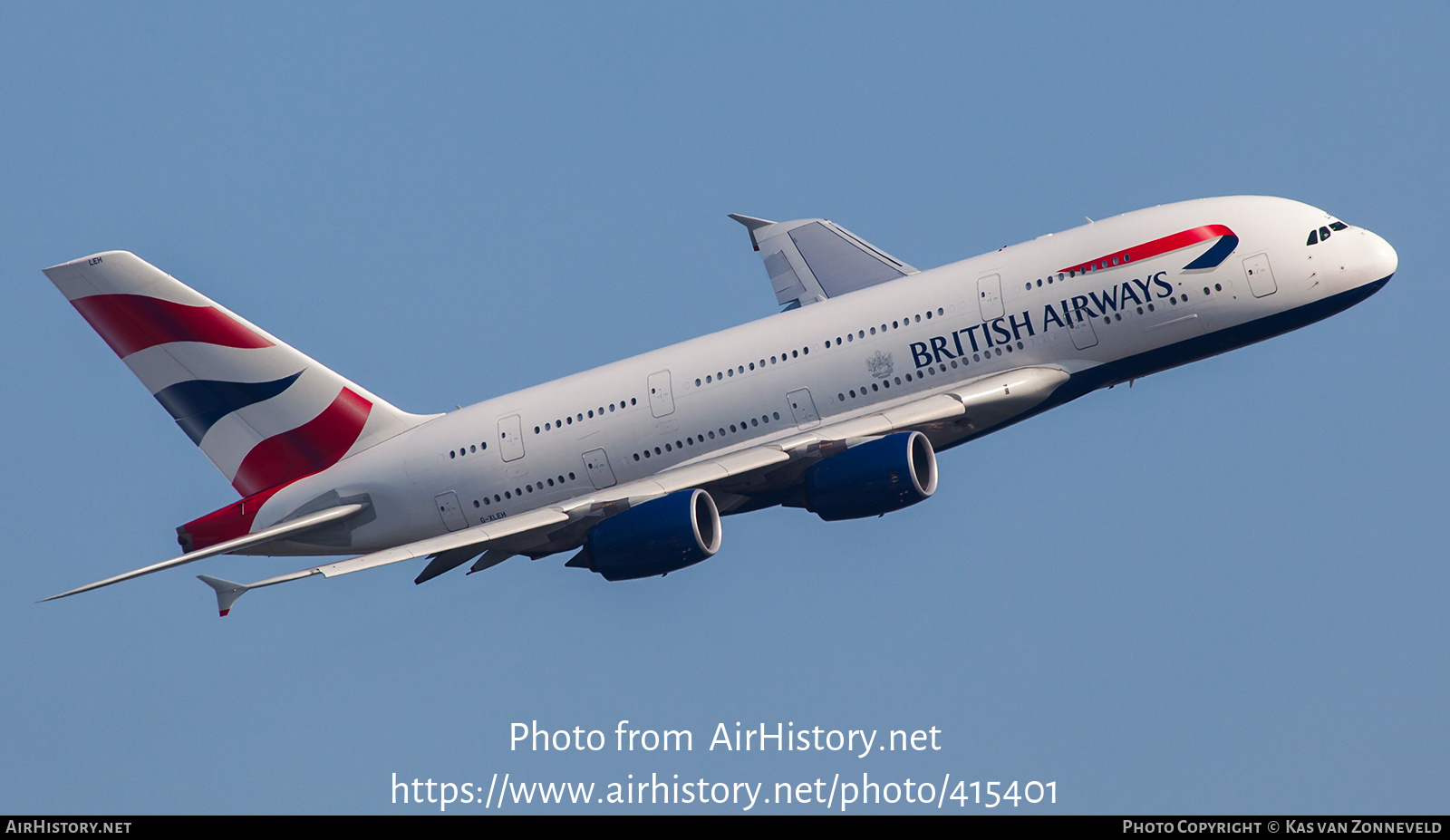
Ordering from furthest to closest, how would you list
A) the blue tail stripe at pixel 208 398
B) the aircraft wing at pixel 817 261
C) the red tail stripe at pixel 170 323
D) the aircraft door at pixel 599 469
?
the aircraft wing at pixel 817 261, the blue tail stripe at pixel 208 398, the red tail stripe at pixel 170 323, the aircraft door at pixel 599 469

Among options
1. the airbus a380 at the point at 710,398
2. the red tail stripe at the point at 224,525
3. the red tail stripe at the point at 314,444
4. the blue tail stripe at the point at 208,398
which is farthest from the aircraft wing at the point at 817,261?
the red tail stripe at the point at 224,525

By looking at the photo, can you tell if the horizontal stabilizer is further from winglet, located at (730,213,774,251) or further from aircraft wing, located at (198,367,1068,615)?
winglet, located at (730,213,774,251)

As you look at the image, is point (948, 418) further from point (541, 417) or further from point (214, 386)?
point (214, 386)

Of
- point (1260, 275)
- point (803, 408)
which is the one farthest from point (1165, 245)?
point (803, 408)

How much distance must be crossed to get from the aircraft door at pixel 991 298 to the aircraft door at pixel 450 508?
16.5 metres

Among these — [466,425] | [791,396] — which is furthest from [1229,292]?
[466,425]

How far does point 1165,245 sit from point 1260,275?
2.59m

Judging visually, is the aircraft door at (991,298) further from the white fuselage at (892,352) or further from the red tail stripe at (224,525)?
the red tail stripe at (224,525)

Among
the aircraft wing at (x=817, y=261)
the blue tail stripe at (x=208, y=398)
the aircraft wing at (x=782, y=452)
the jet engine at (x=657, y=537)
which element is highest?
the aircraft wing at (x=817, y=261)

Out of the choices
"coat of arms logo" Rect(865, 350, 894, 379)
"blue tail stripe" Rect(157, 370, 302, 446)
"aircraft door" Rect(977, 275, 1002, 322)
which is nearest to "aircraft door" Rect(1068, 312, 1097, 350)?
"aircraft door" Rect(977, 275, 1002, 322)

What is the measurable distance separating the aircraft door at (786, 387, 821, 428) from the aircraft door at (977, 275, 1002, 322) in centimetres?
527

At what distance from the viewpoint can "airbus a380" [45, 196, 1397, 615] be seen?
143 ft

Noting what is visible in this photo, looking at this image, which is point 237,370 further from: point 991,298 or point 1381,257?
point 1381,257

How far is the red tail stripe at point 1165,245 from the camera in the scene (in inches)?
1718
